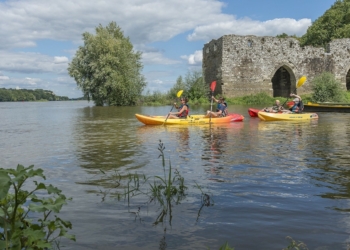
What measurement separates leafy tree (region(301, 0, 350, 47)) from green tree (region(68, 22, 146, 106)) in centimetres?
1878

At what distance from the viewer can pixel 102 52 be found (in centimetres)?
3466

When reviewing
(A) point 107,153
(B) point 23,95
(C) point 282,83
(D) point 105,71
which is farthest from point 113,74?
(B) point 23,95

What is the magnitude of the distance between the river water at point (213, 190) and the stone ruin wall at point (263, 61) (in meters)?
20.8

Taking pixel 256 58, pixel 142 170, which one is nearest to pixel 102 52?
pixel 256 58

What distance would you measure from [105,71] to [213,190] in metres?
30.0

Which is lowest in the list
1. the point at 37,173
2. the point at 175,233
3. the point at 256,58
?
the point at 175,233

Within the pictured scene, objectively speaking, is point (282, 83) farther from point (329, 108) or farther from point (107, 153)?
point (107, 153)

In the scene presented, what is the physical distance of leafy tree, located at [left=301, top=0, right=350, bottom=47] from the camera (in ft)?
132

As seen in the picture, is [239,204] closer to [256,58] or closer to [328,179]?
[328,179]

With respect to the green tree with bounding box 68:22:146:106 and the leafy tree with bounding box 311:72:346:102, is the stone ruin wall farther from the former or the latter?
the green tree with bounding box 68:22:146:106

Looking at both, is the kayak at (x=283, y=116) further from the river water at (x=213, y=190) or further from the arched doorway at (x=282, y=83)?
the arched doorway at (x=282, y=83)

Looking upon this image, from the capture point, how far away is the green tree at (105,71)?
3428 centimetres

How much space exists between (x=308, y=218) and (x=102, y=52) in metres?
32.5

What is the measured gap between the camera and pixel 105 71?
3391 cm
